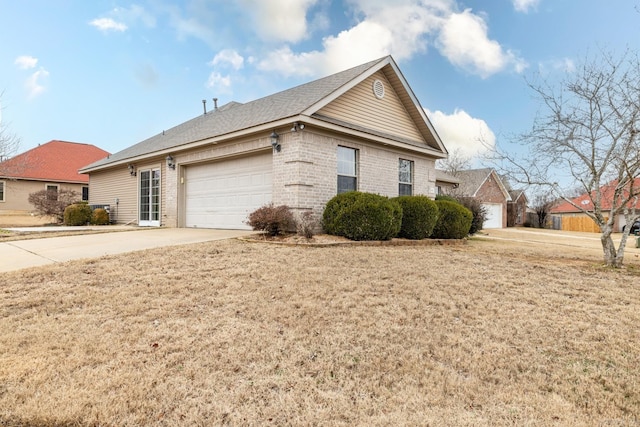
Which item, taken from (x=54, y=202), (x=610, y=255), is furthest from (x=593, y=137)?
(x=54, y=202)

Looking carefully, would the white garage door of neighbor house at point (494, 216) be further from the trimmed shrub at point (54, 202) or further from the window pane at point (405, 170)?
the trimmed shrub at point (54, 202)

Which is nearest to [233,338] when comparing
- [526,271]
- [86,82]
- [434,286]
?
[434,286]

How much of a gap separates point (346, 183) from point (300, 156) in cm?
210

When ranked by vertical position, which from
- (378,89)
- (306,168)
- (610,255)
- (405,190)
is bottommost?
(610,255)

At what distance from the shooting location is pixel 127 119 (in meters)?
16.7

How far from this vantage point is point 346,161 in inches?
442

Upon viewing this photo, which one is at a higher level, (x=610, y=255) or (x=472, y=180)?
(x=472, y=180)

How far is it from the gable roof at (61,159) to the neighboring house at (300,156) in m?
15.1

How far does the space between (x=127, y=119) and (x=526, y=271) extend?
55.7 feet

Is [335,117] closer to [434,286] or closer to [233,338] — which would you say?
[434,286]

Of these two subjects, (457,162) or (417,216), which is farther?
(457,162)

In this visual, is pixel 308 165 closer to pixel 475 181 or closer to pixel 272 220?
pixel 272 220

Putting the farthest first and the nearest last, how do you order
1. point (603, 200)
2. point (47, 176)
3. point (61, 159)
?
point (61, 159) < point (47, 176) < point (603, 200)

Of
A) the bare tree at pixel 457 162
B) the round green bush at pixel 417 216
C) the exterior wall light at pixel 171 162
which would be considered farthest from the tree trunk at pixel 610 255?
the bare tree at pixel 457 162
